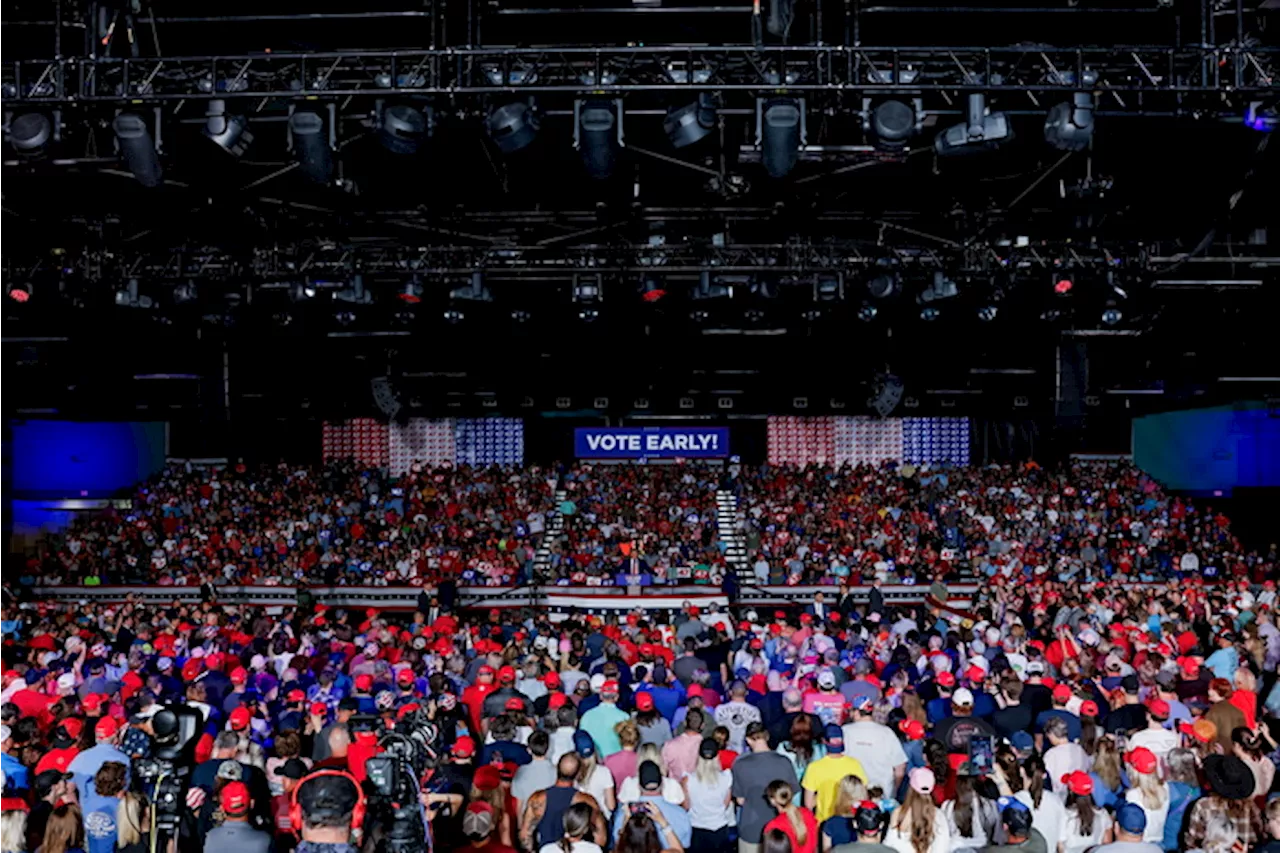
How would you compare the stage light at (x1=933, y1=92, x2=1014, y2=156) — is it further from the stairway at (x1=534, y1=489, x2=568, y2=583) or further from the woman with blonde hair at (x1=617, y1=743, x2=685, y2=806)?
the stairway at (x1=534, y1=489, x2=568, y2=583)

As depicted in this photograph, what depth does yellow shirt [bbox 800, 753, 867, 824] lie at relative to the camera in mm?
6223

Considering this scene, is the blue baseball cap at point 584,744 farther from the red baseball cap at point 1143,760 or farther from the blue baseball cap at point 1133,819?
the red baseball cap at point 1143,760

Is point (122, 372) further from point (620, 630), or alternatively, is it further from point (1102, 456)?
point (1102, 456)

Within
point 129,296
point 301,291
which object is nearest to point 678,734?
point 301,291

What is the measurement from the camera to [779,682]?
9.65m

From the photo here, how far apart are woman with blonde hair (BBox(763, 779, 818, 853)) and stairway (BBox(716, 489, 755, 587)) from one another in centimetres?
1671

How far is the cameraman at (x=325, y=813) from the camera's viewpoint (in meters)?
3.97

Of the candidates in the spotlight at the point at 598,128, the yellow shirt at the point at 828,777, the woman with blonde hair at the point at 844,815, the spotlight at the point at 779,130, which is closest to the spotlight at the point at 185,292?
the spotlight at the point at 598,128

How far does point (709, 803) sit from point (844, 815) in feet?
2.84

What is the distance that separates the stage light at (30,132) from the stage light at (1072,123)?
800cm

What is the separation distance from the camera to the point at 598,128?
27.6 feet

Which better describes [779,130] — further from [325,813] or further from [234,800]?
[325,813]

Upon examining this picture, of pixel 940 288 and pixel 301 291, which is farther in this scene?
pixel 301 291

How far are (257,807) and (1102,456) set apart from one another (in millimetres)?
29303
